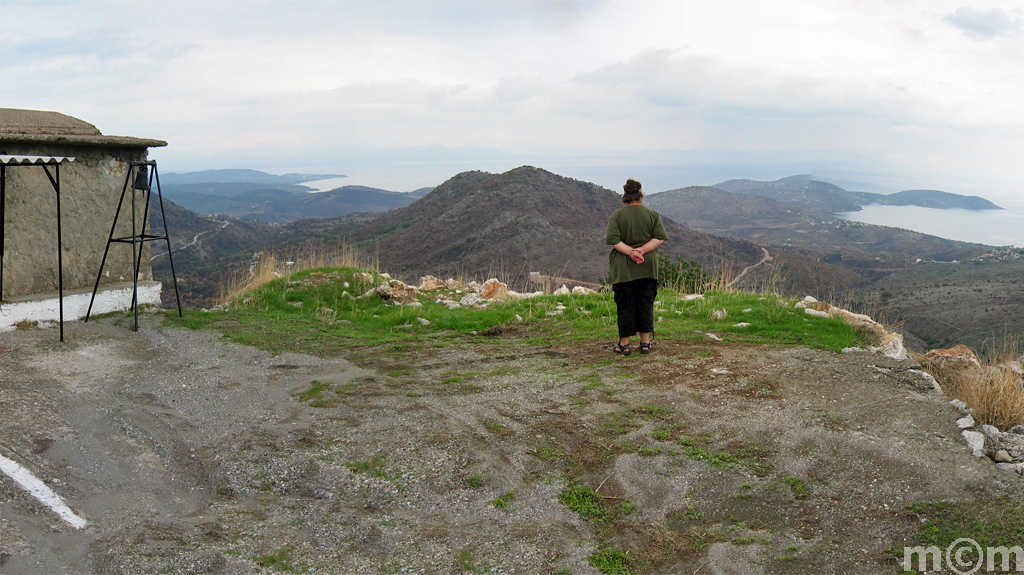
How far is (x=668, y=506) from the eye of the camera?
4.50 metres

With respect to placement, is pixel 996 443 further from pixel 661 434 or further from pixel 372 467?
pixel 372 467

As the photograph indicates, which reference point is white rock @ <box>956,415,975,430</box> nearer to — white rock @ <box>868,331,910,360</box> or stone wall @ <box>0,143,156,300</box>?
white rock @ <box>868,331,910,360</box>

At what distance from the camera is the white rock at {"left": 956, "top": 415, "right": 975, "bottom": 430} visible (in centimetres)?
531

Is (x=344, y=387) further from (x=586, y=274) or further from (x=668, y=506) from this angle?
(x=586, y=274)

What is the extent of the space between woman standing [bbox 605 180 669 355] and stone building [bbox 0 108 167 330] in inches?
288

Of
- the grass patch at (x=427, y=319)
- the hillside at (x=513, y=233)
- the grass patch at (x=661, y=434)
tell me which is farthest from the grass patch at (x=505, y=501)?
the hillside at (x=513, y=233)

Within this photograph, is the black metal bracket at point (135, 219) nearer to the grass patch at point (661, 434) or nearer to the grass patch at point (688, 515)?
the grass patch at point (661, 434)

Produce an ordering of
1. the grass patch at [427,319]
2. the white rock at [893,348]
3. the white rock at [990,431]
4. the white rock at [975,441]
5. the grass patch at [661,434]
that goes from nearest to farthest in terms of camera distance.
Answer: the white rock at [975,441]
the white rock at [990,431]
the grass patch at [661,434]
the white rock at [893,348]
the grass patch at [427,319]

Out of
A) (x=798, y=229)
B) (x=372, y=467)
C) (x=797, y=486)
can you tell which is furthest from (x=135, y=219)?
(x=798, y=229)

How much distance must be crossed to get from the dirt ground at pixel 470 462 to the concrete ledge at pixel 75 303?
795mm

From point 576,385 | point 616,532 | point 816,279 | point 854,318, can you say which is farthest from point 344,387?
point 816,279

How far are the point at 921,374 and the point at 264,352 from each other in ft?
25.6

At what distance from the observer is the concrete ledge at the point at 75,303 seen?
823cm

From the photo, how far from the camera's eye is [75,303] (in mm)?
→ 8992
